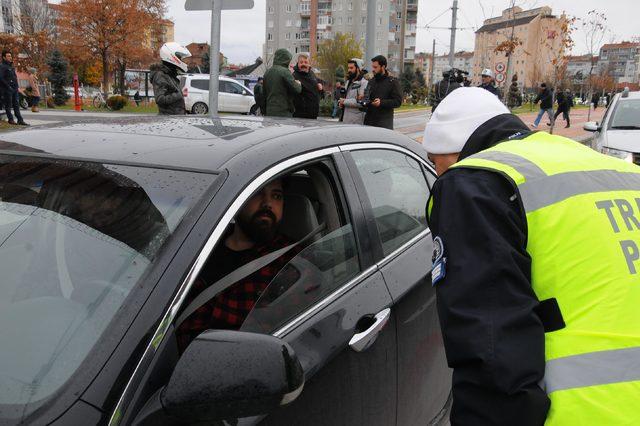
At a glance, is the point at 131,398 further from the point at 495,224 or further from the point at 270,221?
the point at 270,221

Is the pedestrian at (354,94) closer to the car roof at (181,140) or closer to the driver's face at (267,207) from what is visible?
the car roof at (181,140)

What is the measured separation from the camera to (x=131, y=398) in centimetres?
Answer: 123

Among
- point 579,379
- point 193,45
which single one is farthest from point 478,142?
point 193,45

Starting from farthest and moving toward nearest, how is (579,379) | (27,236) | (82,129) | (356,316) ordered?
(82,129) < (356,316) < (27,236) < (579,379)

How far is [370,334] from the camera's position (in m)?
1.88

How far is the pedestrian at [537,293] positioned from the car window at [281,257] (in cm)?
55

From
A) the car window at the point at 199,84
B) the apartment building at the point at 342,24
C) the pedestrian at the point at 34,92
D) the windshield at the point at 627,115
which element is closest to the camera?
the windshield at the point at 627,115

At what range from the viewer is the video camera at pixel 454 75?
11.9 metres

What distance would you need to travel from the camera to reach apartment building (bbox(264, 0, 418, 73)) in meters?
86.3

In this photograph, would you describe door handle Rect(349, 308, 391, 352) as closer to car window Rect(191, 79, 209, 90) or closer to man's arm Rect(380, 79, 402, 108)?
man's arm Rect(380, 79, 402, 108)

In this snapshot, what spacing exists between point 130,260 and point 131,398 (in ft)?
1.25

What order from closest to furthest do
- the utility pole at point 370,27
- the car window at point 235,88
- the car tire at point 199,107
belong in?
1. the utility pole at point 370,27
2. the car tire at point 199,107
3. the car window at point 235,88

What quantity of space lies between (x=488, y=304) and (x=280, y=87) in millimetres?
6706

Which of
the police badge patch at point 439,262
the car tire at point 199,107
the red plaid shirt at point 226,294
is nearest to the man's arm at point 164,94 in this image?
the red plaid shirt at point 226,294
